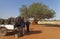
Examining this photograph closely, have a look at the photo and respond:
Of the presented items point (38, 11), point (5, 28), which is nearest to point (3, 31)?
point (5, 28)

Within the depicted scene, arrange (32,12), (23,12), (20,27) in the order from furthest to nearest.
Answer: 1. (23,12)
2. (32,12)
3. (20,27)

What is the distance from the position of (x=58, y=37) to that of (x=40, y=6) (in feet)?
69.7

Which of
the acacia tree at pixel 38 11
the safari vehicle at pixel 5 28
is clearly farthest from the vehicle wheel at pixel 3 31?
the acacia tree at pixel 38 11

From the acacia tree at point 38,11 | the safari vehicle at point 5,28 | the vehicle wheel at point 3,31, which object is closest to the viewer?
the safari vehicle at point 5,28

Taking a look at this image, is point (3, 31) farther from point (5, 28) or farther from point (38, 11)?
point (38, 11)

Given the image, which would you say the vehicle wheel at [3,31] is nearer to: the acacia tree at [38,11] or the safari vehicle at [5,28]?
the safari vehicle at [5,28]

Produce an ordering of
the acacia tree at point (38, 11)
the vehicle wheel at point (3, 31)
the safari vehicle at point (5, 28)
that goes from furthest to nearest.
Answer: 1. the acacia tree at point (38, 11)
2. the vehicle wheel at point (3, 31)
3. the safari vehicle at point (5, 28)

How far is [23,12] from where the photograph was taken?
129ft

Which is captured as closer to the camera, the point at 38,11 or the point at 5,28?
the point at 5,28

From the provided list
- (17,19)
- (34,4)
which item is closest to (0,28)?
(17,19)

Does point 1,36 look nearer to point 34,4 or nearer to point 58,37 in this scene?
point 58,37

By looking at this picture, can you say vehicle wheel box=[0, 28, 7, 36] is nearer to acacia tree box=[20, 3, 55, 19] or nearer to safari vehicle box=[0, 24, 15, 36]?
safari vehicle box=[0, 24, 15, 36]

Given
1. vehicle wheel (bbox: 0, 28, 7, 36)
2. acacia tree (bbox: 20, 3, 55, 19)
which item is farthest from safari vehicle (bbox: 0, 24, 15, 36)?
acacia tree (bbox: 20, 3, 55, 19)

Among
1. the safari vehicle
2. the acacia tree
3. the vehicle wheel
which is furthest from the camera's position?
the acacia tree
